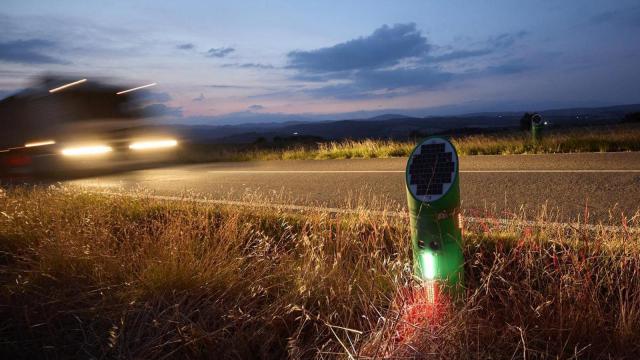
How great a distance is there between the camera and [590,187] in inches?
266

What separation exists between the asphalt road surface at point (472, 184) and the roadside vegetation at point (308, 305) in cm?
111

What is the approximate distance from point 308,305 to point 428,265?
2.72ft

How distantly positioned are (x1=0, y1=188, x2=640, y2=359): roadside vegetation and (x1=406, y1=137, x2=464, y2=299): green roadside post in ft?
0.51

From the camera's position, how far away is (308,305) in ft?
10.9

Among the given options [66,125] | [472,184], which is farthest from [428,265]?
[66,125]

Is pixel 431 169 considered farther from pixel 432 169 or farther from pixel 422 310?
pixel 422 310

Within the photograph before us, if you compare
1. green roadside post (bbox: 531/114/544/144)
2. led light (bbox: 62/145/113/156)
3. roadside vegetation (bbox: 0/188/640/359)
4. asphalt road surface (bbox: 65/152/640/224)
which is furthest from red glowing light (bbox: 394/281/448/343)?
led light (bbox: 62/145/113/156)

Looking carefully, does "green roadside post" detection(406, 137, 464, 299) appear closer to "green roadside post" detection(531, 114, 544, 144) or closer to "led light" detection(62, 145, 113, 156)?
"green roadside post" detection(531, 114, 544, 144)

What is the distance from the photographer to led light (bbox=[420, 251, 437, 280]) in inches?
116

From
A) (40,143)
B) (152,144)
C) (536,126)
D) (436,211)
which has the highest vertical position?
(40,143)

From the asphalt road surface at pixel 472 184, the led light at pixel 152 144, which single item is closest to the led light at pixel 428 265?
the asphalt road surface at pixel 472 184

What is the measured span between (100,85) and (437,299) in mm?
11854

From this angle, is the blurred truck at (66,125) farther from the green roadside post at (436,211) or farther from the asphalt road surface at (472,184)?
the green roadside post at (436,211)

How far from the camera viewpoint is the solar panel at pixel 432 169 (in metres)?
2.75
